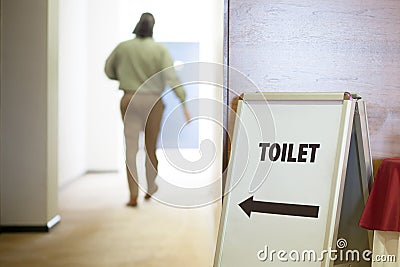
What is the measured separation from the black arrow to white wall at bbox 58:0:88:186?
4.35ft

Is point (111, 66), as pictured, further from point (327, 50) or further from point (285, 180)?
point (285, 180)

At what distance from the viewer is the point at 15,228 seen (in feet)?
11.1

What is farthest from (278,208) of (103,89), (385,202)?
(103,89)

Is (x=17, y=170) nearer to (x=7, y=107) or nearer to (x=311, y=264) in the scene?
(x=7, y=107)


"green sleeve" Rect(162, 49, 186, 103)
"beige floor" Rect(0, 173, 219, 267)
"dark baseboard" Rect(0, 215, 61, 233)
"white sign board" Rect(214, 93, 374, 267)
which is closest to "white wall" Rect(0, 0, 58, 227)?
"dark baseboard" Rect(0, 215, 61, 233)

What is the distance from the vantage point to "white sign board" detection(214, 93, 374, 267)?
211 centimetres

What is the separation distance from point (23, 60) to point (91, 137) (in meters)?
0.63

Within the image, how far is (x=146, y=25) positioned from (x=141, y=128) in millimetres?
545

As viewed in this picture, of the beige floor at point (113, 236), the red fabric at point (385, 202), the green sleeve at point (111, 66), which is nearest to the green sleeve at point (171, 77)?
the green sleeve at point (111, 66)

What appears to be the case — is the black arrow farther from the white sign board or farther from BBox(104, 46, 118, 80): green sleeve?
BBox(104, 46, 118, 80): green sleeve

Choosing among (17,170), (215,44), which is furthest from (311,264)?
(17,170)

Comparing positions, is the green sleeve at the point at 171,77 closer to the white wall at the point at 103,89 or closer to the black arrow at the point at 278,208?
the white wall at the point at 103,89

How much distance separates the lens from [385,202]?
200 cm

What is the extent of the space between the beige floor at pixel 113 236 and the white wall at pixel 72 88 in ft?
0.47
